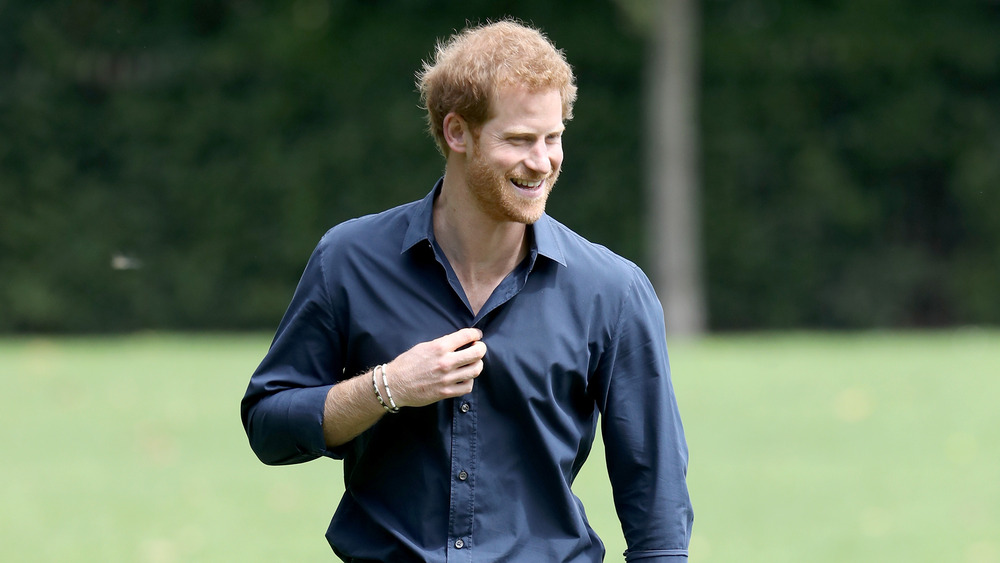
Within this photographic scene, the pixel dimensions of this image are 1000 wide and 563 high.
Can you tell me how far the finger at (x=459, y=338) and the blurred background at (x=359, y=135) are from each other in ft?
45.7

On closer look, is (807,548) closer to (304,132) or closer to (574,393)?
(574,393)

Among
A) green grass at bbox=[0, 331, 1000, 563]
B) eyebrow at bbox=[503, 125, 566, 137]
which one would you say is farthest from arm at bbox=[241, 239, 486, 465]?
green grass at bbox=[0, 331, 1000, 563]

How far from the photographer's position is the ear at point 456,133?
288 centimetres

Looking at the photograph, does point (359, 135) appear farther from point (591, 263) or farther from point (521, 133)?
point (521, 133)

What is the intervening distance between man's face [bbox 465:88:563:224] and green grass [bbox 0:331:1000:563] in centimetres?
446

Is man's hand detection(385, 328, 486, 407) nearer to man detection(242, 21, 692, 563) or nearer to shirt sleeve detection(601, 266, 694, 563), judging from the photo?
man detection(242, 21, 692, 563)

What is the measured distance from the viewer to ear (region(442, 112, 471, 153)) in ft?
9.44

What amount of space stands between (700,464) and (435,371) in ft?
20.9

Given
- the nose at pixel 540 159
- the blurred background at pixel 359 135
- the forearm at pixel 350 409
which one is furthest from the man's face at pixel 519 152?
the blurred background at pixel 359 135

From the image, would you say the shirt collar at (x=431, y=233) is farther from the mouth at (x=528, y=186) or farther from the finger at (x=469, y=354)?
the finger at (x=469, y=354)


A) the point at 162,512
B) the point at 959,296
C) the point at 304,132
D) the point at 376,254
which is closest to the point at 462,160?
the point at 376,254

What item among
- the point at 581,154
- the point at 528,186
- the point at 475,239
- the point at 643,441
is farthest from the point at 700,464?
the point at 581,154

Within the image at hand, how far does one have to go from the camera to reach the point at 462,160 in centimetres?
292

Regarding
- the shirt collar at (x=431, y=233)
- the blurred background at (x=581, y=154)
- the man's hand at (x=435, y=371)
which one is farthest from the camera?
the blurred background at (x=581, y=154)
